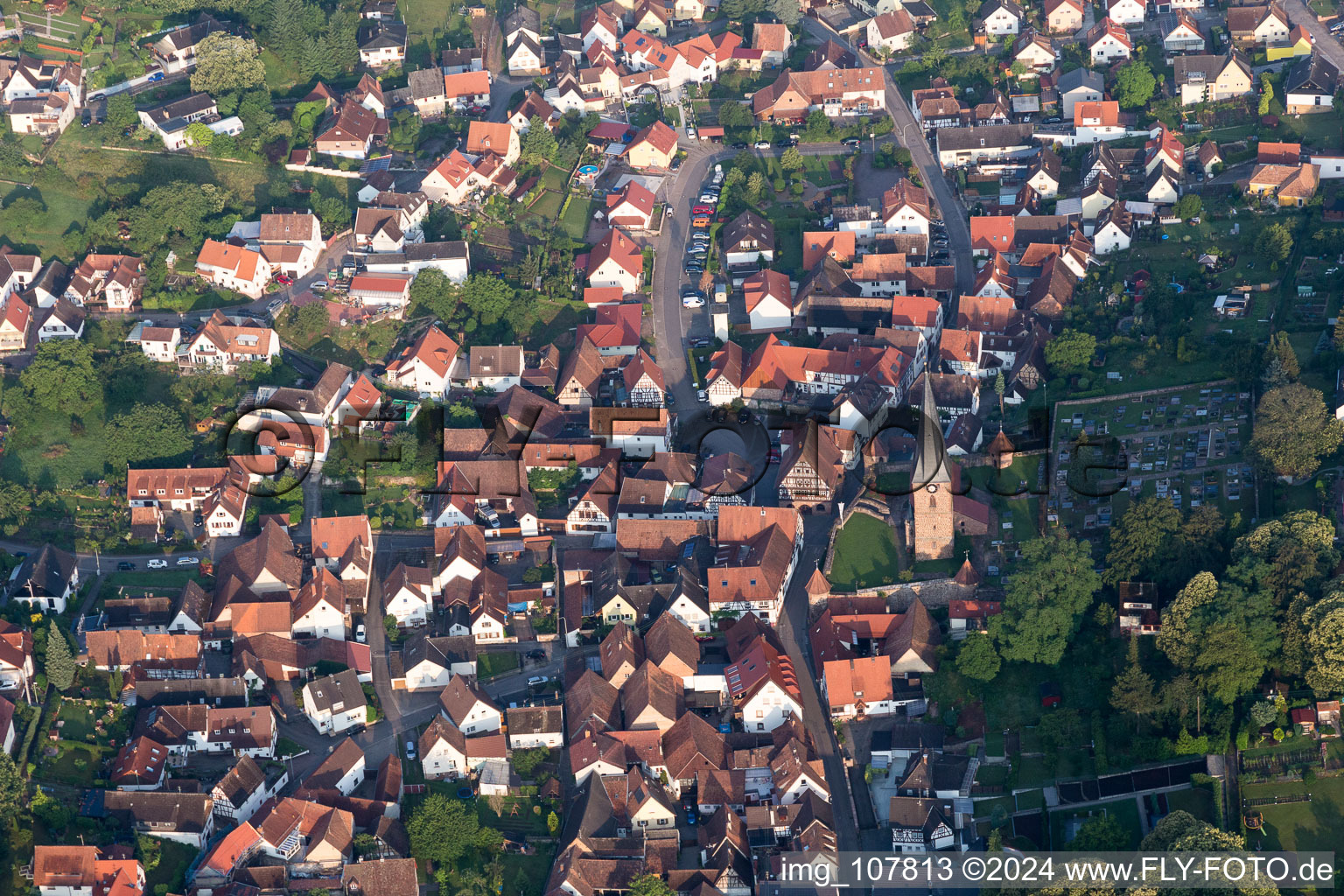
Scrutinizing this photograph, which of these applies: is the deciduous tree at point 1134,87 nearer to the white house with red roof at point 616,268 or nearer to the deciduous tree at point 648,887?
the white house with red roof at point 616,268

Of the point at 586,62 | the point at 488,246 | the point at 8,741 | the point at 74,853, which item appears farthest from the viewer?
the point at 586,62

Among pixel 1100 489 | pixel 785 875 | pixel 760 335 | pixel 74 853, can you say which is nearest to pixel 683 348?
pixel 760 335

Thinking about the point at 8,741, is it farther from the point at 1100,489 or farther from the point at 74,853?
the point at 1100,489

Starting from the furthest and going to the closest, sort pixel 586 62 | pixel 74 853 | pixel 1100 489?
pixel 586 62 < pixel 1100 489 < pixel 74 853

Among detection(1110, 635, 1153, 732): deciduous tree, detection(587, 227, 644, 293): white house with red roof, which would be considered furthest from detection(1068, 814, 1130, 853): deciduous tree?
detection(587, 227, 644, 293): white house with red roof

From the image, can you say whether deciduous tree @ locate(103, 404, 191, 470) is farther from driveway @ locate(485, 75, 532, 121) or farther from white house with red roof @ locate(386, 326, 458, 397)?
driveway @ locate(485, 75, 532, 121)

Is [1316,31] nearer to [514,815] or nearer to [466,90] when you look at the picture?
[466,90]

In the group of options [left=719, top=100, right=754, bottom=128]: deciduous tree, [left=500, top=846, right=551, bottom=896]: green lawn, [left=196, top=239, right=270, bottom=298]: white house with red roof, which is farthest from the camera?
[left=719, top=100, right=754, bottom=128]: deciduous tree
